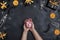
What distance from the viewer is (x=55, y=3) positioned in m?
1.15

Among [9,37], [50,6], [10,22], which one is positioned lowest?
[9,37]

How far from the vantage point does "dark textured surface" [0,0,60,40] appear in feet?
3.71

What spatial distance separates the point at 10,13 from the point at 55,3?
372mm

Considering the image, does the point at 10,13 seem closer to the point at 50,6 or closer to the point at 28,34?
the point at 28,34

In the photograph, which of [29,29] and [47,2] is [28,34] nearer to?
[29,29]

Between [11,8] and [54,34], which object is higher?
[11,8]

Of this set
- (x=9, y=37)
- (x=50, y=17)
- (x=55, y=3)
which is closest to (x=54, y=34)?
(x=50, y=17)

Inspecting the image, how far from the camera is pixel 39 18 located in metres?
1.14

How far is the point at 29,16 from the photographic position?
3.72 ft

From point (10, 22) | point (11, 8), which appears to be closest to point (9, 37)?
point (10, 22)

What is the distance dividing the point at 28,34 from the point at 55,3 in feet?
1.08

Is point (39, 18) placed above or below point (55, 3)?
below

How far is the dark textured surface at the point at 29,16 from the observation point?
1.13m

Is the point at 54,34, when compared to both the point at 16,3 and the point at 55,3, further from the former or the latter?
the point at 16,3
